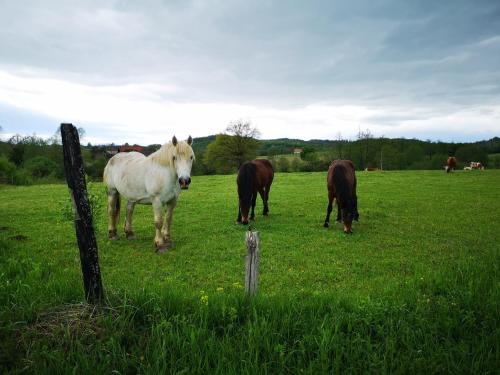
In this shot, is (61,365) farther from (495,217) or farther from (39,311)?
(495,217)

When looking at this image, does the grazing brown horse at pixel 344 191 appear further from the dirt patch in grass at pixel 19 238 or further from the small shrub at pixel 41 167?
the small shrub at pixel 41 167

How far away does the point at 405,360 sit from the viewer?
2.84 meters

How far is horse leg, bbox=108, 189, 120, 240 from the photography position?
906 centimetres

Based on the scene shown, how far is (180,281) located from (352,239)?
210 inches

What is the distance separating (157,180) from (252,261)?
15.6 ft

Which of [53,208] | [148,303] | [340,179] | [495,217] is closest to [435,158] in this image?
[495,217]

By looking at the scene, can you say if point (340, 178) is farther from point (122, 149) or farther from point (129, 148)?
point (122, 149)

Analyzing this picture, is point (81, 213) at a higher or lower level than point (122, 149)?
lower

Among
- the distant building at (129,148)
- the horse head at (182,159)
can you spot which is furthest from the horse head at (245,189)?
the distant building at (129,148)

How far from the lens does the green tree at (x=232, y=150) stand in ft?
183

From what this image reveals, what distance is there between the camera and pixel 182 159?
723 centimetres

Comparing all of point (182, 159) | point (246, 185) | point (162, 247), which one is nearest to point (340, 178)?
point (246, 185)

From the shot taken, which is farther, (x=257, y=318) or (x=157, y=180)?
(x=157, y=180)

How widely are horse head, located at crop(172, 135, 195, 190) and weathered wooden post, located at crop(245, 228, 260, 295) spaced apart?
3.65 m
